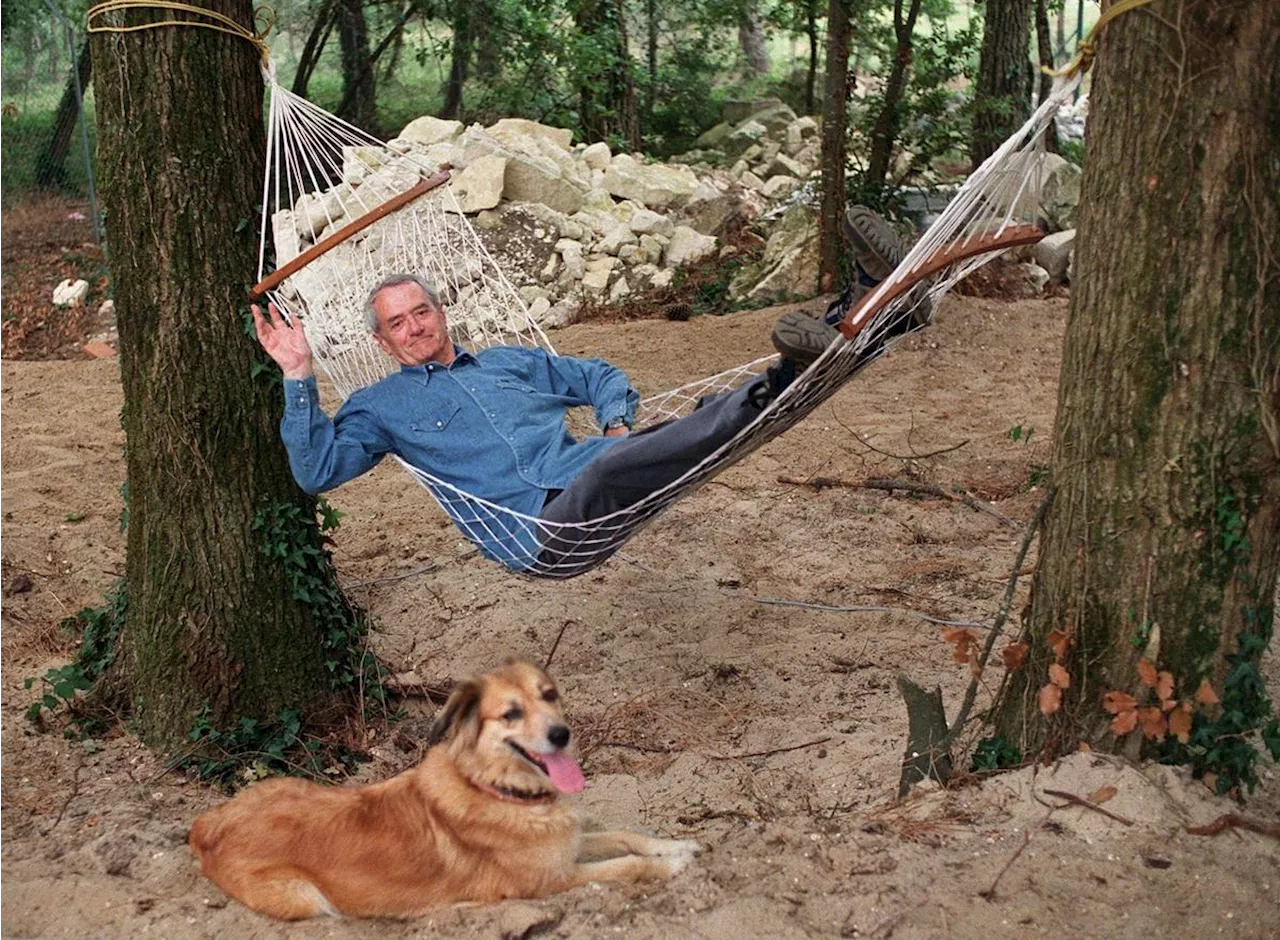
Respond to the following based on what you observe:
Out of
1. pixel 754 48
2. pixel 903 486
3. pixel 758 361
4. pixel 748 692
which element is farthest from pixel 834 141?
pixel 754 48

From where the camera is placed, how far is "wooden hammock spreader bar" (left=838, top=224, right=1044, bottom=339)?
2629 mm

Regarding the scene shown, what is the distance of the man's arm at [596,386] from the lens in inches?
136

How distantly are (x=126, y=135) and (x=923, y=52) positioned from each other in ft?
18.2

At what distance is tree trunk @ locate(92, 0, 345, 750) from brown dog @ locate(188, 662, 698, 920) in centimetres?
69

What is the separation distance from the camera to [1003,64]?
27.0 feet

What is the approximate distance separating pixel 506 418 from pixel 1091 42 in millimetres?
1610

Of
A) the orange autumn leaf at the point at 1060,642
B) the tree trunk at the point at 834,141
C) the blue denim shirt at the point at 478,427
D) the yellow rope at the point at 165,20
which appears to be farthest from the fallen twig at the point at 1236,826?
the tree trunk at the point at 834,141

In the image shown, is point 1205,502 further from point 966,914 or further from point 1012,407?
point 1012,407

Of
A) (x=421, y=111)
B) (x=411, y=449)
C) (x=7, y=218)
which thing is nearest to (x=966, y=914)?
(x=411, y=449)

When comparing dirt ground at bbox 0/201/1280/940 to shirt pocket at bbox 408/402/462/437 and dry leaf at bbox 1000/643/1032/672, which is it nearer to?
dry leaf at bbox 1000/643/1032/672

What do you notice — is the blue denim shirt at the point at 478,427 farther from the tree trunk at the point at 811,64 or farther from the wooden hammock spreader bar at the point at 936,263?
the tree trunk at the point at 811,64

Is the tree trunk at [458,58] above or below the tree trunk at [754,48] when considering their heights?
below

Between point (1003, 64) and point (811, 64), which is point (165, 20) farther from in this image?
point (811, 64)

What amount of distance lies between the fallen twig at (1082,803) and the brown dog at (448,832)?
2.13ft
